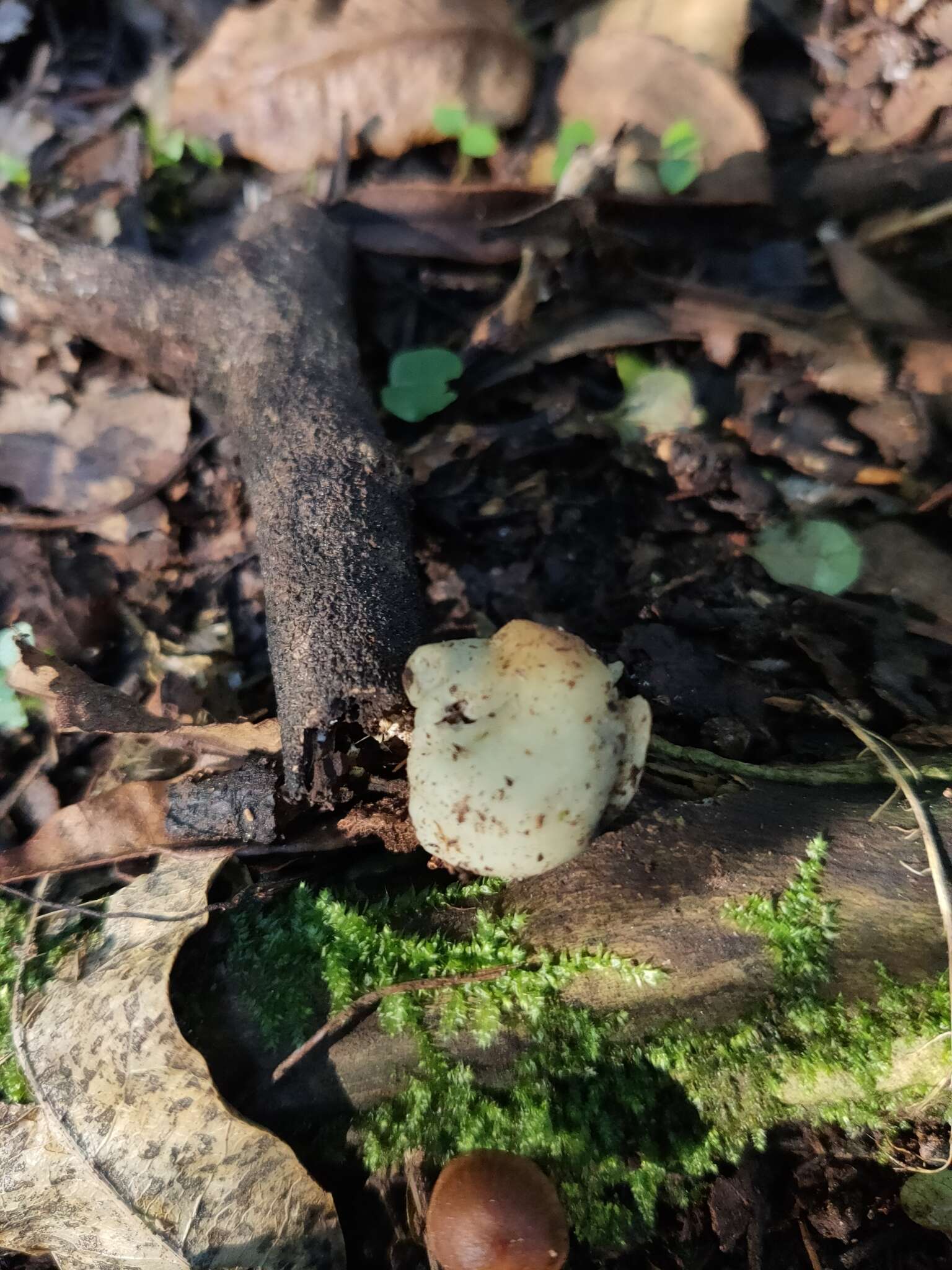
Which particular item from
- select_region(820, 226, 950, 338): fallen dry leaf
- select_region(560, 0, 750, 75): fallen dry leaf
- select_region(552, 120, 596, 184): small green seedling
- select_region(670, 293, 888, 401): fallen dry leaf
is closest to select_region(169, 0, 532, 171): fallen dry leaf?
select_region(552, 120, 596, 184): small green seedling

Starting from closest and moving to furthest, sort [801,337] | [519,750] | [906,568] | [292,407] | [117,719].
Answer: [519,750] → [117,719] → [292,407] → [906,568] → [801,337]

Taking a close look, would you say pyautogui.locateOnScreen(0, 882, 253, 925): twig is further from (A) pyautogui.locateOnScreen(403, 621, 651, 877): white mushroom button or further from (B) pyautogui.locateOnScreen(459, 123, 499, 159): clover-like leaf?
(B) pyautogui.locateOnScreen(459, 123, 499, 159): clover-like leaf

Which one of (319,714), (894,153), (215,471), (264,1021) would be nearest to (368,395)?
(215,471)

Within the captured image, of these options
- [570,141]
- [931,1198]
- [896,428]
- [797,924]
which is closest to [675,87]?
[570,141]

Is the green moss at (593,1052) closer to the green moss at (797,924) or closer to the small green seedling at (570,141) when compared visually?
the green moss at (797,924)

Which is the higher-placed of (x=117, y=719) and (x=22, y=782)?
(x=117, y=719)

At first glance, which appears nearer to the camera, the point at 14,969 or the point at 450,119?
the point at 14,969

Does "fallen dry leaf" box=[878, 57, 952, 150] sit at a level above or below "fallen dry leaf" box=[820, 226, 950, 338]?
above

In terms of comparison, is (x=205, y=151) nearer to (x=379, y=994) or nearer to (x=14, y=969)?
(x=14, y=969)
